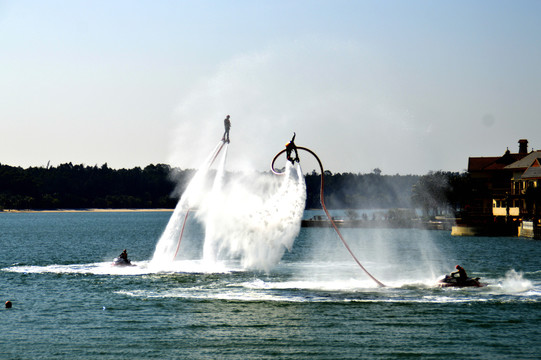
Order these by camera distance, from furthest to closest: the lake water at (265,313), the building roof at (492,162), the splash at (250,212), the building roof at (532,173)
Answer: the building roof at (492,162), the building roof at (532,173), the splash at (250,212), the lake water at (265,313)

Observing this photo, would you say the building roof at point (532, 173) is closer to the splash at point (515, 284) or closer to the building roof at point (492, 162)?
the building roof at point (492, 162)

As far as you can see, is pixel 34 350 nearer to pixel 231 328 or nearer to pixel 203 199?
pixel 231 328

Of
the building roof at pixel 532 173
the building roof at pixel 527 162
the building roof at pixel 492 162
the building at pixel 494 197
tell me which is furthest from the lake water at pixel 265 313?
the building roof at pixel 492 162

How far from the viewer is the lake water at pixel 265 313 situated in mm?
37562

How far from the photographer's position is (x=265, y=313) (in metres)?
46.0

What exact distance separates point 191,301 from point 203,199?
1970 centimetres

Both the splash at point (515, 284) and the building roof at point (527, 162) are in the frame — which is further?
the building roof at point (527, 162)

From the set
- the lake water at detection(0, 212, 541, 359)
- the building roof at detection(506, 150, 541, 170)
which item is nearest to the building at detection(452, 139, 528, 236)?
the building roof at detection(506, 150, 541, 170)

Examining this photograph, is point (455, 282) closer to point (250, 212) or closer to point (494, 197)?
point (250, 212)

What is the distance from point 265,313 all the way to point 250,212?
13405 mm

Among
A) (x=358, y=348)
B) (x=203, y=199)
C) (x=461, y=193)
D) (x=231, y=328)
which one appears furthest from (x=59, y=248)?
(x=461, y=193)

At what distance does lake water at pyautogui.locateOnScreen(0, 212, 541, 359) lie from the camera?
37562 millimetres

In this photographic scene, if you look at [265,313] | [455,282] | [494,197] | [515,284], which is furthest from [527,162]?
[265,313]

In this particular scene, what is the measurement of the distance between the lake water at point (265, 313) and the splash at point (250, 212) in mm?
3159
